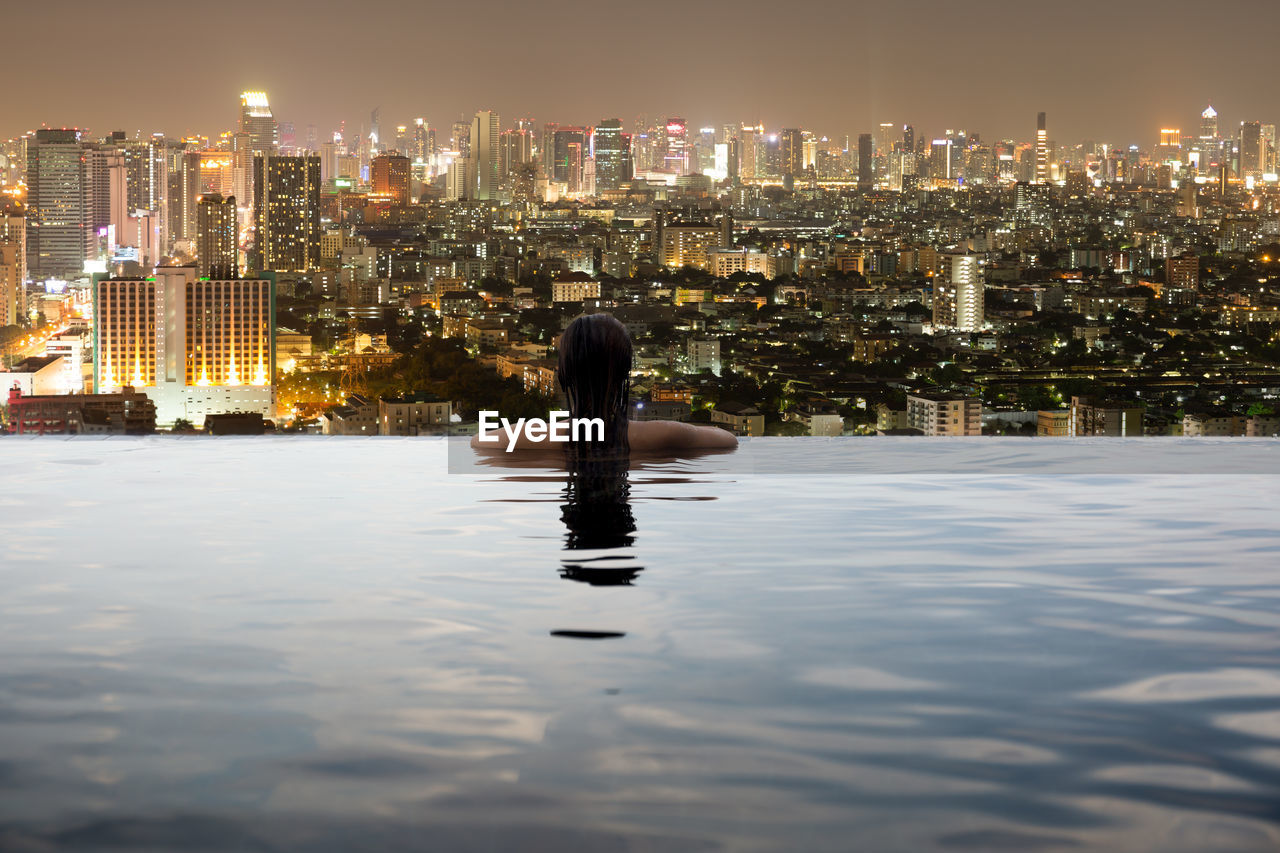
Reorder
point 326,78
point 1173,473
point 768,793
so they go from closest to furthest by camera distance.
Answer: point 768,793, point 1173,473, point 326,78

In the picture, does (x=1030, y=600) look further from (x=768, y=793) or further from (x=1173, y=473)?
(x=1173, y=473)

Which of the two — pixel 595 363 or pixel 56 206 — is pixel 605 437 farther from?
pixel 56 206

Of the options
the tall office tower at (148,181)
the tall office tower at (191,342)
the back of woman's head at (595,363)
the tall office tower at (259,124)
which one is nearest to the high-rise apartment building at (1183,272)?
the tall office tower at (191,342)

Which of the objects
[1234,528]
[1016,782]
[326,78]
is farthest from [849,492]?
[326,78]

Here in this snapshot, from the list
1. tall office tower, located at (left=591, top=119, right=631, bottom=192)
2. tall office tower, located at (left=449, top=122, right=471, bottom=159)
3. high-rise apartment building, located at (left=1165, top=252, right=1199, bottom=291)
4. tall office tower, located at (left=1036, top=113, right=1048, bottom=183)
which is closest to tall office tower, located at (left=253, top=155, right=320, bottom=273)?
tall office tower, located at (left=449, top=122, right=471, bottom=159)

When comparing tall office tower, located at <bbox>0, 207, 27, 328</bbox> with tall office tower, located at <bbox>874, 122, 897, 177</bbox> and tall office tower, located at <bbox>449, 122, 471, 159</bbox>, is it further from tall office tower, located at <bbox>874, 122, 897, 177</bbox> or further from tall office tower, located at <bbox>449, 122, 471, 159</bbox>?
tall office tower, located at <bbox>874, 122, 897, 177</bbox>

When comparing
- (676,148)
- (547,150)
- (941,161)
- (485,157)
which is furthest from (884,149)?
(485,157)
